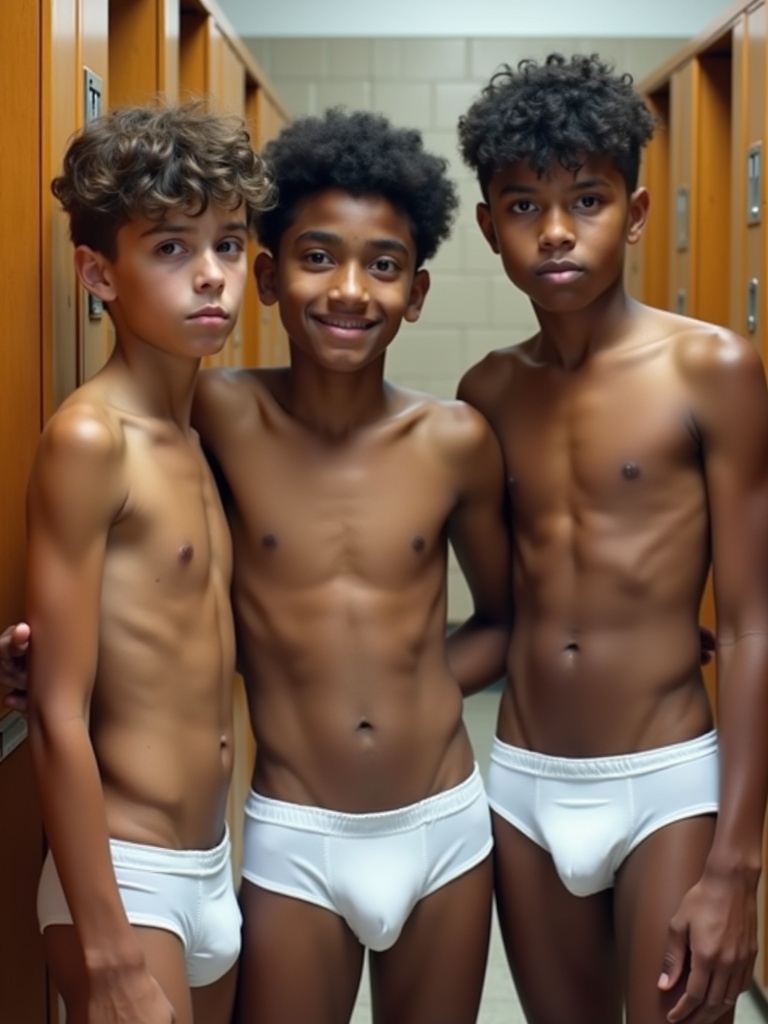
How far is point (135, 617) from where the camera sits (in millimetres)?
1564

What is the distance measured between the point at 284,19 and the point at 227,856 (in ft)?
16.2

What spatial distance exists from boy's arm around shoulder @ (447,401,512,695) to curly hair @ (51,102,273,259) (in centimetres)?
46

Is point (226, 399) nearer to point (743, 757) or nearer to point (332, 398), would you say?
point (332, 398)

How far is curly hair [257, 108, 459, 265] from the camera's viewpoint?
1862 millimetres

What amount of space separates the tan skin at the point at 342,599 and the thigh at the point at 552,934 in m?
0.08

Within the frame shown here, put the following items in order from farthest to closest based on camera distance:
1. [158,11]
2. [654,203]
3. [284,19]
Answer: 1. [284,19]
2. [654,203]
3. [158,11]

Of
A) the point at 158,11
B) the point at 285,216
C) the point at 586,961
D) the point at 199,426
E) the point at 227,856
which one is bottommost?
the point at 586,961

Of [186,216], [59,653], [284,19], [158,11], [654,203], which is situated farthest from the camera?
[284,19]

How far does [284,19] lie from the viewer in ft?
19.5

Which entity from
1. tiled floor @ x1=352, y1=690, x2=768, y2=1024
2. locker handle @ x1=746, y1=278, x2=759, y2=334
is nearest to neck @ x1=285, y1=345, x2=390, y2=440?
locker handle @ x1=746, y1=278, x2=759, y2=334

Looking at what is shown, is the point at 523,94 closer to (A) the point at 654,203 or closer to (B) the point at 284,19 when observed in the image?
(A) the point at 654,203

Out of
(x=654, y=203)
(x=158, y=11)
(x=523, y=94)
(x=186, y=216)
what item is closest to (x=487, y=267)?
(x=654, y=203)

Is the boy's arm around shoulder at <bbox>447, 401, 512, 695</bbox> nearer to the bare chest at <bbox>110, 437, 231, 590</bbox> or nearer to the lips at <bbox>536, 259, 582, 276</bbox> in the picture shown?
the lips at <bbox>536, 259, 582, 276</bbox>

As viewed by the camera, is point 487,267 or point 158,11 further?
point 487,267
